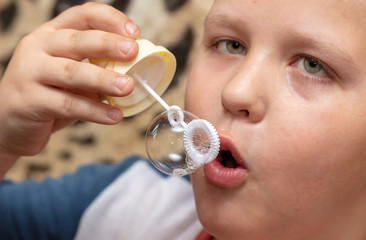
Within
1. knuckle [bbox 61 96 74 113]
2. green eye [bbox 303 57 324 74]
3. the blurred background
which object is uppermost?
green eye [bbox 303 57 324 74]

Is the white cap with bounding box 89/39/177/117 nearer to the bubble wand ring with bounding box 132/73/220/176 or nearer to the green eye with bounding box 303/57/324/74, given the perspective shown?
the bubble wand ring with bounding box 132/73/220/176

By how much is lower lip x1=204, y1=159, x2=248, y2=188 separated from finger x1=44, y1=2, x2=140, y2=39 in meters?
0.22

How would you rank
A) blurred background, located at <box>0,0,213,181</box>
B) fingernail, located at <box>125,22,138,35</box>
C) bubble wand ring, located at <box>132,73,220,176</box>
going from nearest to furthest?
bubble wand ring, located at <box>132,73,220,176</box> → fingernail, located at <box>125,22,138,35</box> → blurred background, located at <box>0,0,213,181</box>

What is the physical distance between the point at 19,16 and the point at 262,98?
3.02ft

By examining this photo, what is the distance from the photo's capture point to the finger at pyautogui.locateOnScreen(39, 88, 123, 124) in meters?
0.70

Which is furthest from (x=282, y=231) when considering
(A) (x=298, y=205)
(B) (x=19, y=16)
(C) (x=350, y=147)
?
(B) (x=19, y=16)

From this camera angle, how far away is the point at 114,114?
698 millimetres

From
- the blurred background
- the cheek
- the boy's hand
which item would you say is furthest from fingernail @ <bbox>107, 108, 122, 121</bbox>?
the blurred background

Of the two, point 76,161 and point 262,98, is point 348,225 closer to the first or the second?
point 262,98

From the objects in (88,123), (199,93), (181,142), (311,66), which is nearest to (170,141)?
(181,142)

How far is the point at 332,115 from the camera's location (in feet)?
2.15

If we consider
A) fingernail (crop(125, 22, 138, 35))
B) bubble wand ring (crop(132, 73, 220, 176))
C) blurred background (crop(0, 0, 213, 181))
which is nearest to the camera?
bubble wand ring (crop(132, 73, 220, 176))

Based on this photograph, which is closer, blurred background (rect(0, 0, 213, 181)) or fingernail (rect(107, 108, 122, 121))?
fingernail (rect(107, 108, 122, 121))

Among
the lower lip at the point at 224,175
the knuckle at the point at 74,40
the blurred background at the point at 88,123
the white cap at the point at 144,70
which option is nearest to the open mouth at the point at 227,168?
the lower lip at the point at 224,175
